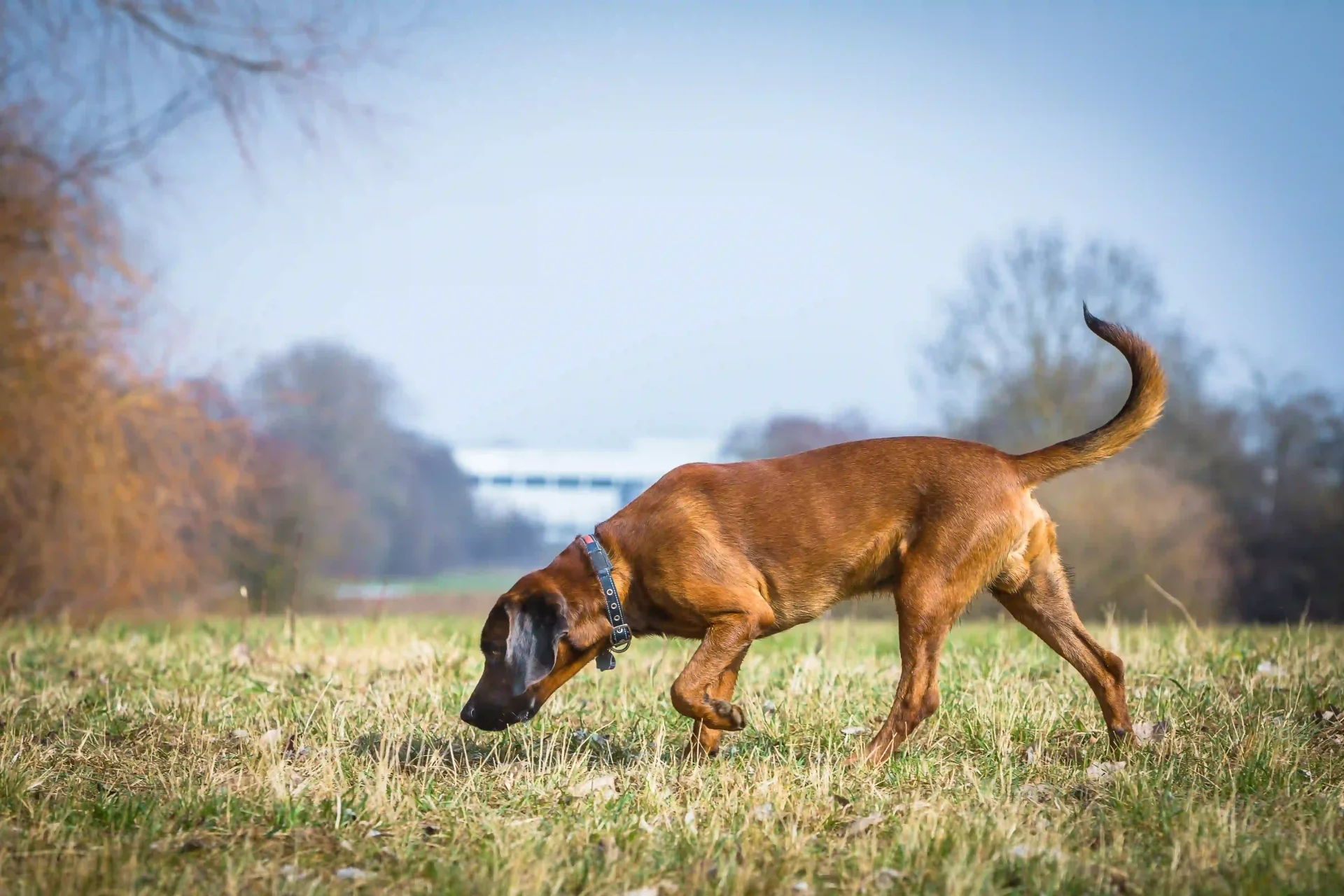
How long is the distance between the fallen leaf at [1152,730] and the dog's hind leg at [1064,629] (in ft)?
0.38

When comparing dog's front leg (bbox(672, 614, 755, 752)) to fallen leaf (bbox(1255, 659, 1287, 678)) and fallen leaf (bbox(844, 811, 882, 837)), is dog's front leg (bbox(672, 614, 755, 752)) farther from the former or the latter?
fallen leaf (bbox(1255, 659, 1287, 678))

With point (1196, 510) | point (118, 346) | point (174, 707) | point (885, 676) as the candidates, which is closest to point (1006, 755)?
point (885, 676)

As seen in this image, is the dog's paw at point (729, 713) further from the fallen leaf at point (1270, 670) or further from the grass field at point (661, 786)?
the fallen leaf at point (1270, 670)

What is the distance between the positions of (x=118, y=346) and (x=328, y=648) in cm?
691

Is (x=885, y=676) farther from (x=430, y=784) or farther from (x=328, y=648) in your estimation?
(x=328, y=648)

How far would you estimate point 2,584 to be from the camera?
12.8 m

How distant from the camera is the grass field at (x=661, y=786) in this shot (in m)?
3.20

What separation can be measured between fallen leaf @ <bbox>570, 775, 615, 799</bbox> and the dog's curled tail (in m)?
2.22

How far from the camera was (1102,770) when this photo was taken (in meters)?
4.31

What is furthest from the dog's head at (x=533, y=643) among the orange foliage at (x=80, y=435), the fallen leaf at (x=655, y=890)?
the orange foliage at (x=80, y=435)

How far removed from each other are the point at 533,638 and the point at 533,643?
0.02 metres

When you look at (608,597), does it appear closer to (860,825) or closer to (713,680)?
(713,680)

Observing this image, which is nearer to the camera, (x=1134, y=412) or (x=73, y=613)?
(x=1134, y=412)

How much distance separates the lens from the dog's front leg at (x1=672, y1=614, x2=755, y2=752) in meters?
4.48
